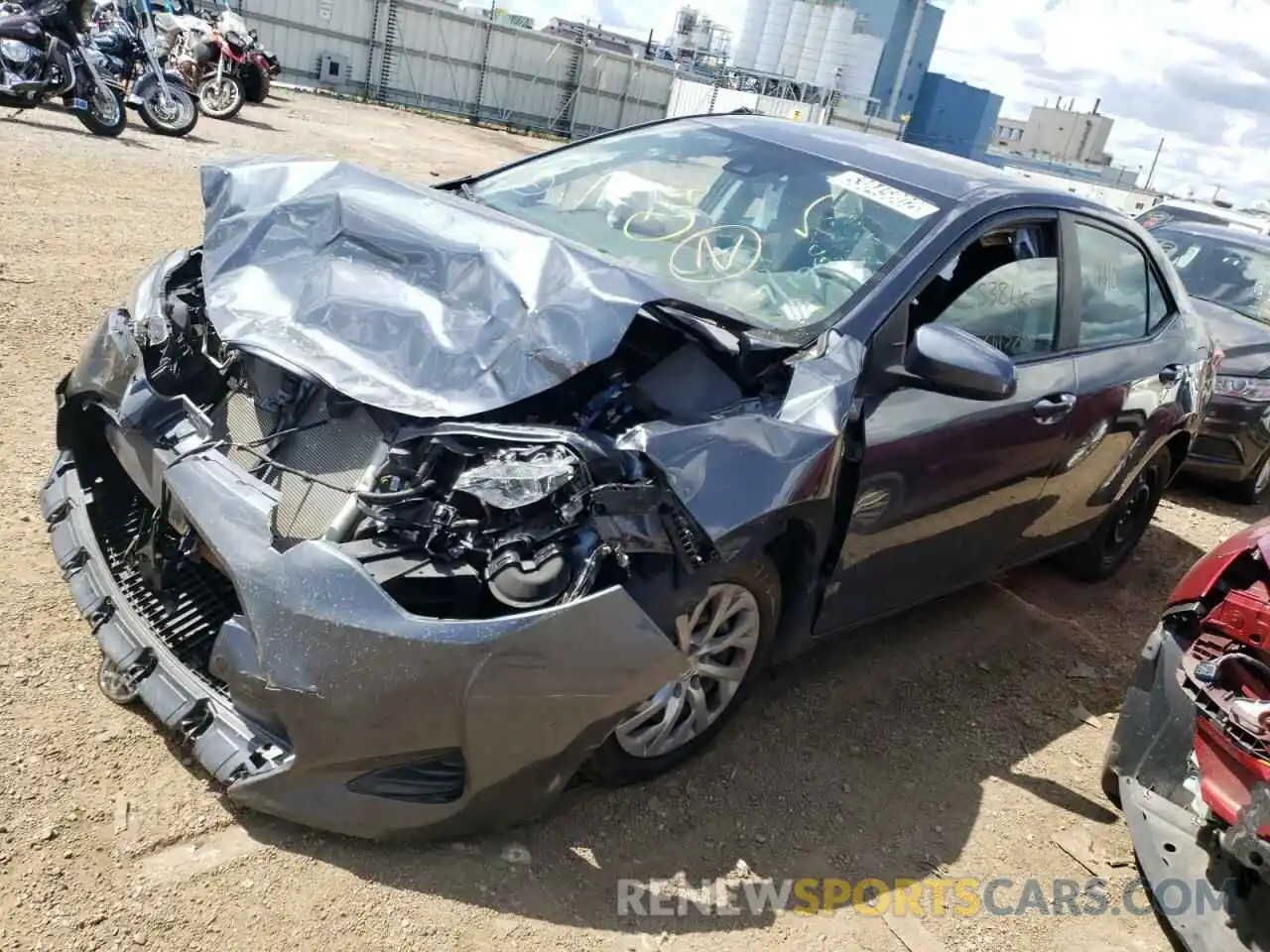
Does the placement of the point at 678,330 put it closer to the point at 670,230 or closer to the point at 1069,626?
the point at 670,230

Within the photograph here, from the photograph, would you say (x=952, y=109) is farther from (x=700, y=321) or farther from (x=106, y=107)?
(x=700, y=321)

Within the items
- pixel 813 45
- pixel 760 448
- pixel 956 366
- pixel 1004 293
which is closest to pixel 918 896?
pixel 760 448

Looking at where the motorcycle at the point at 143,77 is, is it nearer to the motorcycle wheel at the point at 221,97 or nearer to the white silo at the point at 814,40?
the motorcycle wheel at the point at 221,97

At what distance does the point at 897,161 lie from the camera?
3752mm

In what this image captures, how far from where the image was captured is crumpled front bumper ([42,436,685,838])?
2277 millimetres

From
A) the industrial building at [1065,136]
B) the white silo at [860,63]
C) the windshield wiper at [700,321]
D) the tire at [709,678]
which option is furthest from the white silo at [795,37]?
the tire at [709,678]

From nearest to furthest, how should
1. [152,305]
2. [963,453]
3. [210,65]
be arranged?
[152,305] → [963,453] → [210,65]

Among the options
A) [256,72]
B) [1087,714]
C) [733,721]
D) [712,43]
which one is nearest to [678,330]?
[733,721]

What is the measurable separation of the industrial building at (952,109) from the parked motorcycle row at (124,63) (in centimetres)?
4277

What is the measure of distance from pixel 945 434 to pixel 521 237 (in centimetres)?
147

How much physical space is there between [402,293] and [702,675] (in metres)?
1.40

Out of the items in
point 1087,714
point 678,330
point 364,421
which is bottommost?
point 1087,714

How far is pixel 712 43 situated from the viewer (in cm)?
6106

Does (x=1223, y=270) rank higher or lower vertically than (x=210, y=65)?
higher
